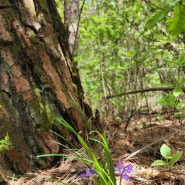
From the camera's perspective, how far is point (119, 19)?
3766 millimetres

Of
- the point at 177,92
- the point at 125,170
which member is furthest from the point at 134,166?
the point at 177,92

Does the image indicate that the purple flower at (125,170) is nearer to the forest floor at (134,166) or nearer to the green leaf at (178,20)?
the forest floor at (134,166)

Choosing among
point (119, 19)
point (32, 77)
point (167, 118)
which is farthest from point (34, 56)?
point (119, 19)

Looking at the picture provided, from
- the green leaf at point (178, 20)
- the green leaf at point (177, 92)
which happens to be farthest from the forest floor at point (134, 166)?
the green leaf at point (178, 20)

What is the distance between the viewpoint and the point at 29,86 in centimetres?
165

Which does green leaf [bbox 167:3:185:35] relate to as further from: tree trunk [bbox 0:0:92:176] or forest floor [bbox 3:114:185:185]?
tree trunk [bbox 0:0:92:176]

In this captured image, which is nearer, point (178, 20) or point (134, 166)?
point (178, 20)

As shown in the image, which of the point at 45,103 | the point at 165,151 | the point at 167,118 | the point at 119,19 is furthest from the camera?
the point at 119,19

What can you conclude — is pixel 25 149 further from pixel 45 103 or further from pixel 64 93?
pixel 64 93

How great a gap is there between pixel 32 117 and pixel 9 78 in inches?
11.6

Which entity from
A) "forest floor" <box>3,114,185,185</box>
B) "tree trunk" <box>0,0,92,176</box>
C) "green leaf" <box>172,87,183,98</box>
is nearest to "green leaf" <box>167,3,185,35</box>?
"green leaf" <box>172,87,183,98</box>

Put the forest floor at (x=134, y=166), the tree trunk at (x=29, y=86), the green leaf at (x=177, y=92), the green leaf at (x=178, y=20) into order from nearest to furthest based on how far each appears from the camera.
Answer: the green leaf at (x=178, y=20)
the forest floor at (x=134, y=166)
the green leaf at (x=177, y=92)
the tree trunk at (x=29, y=86)

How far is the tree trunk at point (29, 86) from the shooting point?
1.59 m

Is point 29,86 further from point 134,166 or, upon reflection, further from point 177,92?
point 177,92
